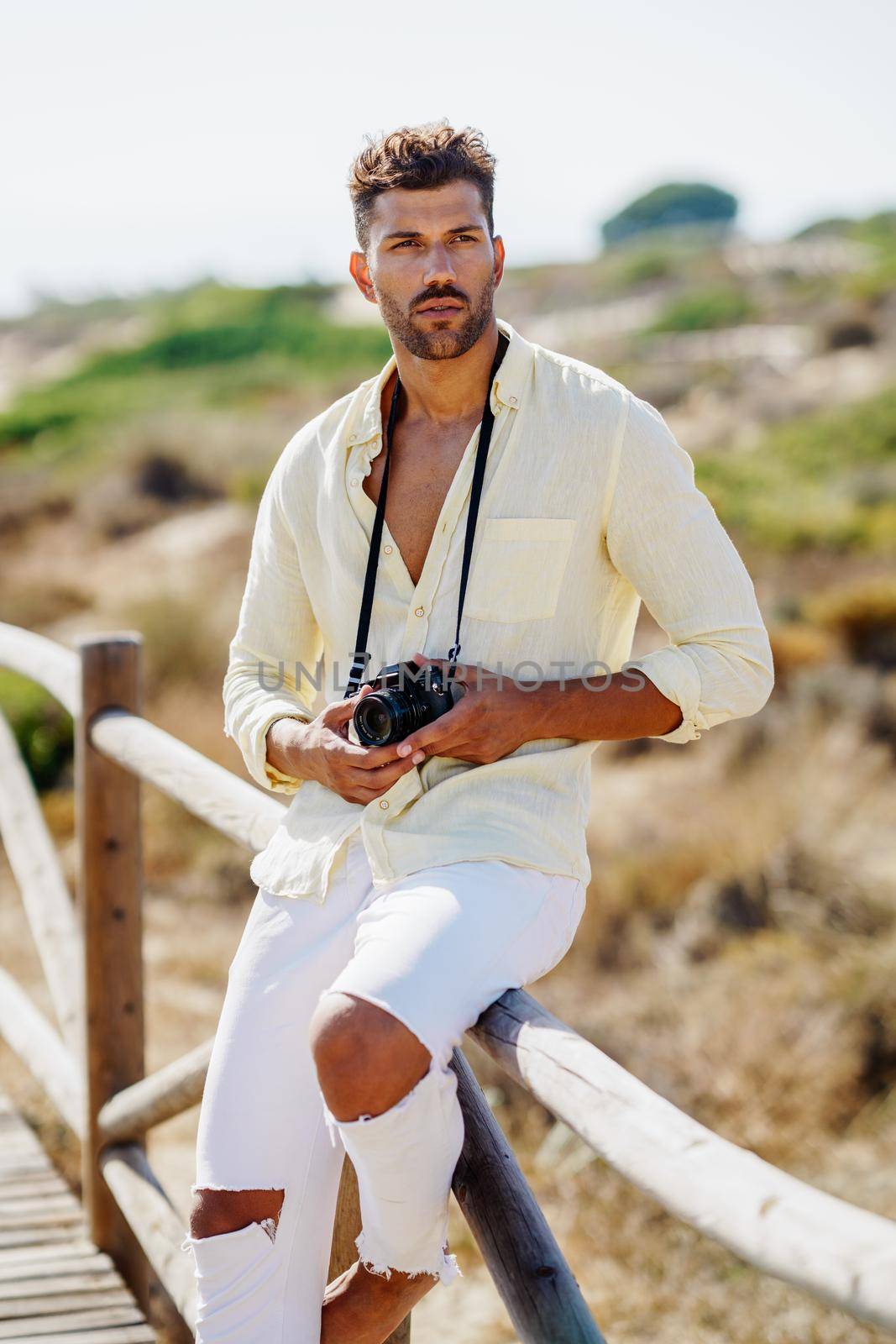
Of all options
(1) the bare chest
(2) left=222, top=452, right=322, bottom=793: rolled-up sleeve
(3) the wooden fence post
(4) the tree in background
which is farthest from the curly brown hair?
(4) the tree in background

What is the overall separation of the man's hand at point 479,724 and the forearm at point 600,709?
0.7 inches

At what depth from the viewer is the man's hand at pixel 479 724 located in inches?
67.0

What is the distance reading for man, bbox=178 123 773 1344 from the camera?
154 centimetres

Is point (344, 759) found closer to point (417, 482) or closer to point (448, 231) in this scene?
point (417, 482)

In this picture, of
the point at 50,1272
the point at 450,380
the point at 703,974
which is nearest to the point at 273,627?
the point at 450,380

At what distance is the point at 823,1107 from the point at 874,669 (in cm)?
399

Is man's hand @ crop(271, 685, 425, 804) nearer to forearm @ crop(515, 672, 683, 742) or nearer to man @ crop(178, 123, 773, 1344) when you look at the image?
man @ crop(178, 123, 773, 1344)

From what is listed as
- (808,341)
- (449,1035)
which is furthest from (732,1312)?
(808,341)

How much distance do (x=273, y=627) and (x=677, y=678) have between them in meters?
0.72

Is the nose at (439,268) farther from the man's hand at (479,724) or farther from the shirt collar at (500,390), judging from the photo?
the man's hand at (479,724)

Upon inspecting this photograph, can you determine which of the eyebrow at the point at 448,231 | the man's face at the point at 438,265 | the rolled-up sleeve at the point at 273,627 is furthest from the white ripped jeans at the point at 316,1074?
the eyebrow at the point at 448,231

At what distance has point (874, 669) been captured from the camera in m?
7.80

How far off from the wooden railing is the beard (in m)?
0.75

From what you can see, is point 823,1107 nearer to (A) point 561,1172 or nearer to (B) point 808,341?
(A) point 561,1172
